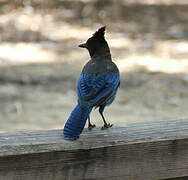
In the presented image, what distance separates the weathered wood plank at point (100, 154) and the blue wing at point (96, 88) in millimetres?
402

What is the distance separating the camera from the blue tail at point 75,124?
2.25 m

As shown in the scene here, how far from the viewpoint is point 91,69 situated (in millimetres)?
3045

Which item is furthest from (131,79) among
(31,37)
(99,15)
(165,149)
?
(165,149)

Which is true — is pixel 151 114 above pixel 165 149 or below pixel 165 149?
below

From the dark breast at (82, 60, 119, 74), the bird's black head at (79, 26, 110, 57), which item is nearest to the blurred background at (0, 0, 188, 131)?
the bird's black head at (79, 26, 110, 57)

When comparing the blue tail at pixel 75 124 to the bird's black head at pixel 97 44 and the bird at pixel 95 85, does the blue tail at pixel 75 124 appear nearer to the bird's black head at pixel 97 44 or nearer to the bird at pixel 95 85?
the bird at pixel 95 85

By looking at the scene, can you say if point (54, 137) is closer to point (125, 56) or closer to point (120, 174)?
point (120, 174)

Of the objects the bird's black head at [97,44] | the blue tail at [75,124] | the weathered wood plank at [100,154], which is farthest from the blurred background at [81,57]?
the weathered wood plank at [100,154]

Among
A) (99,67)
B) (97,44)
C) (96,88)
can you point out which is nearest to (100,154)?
(96,88)

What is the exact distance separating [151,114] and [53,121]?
1.31m

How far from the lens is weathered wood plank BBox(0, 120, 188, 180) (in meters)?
2.05

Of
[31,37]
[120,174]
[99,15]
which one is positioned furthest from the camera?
[99,15]

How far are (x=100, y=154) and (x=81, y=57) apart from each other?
8.23 meters

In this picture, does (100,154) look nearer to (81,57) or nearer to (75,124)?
(75,124)
